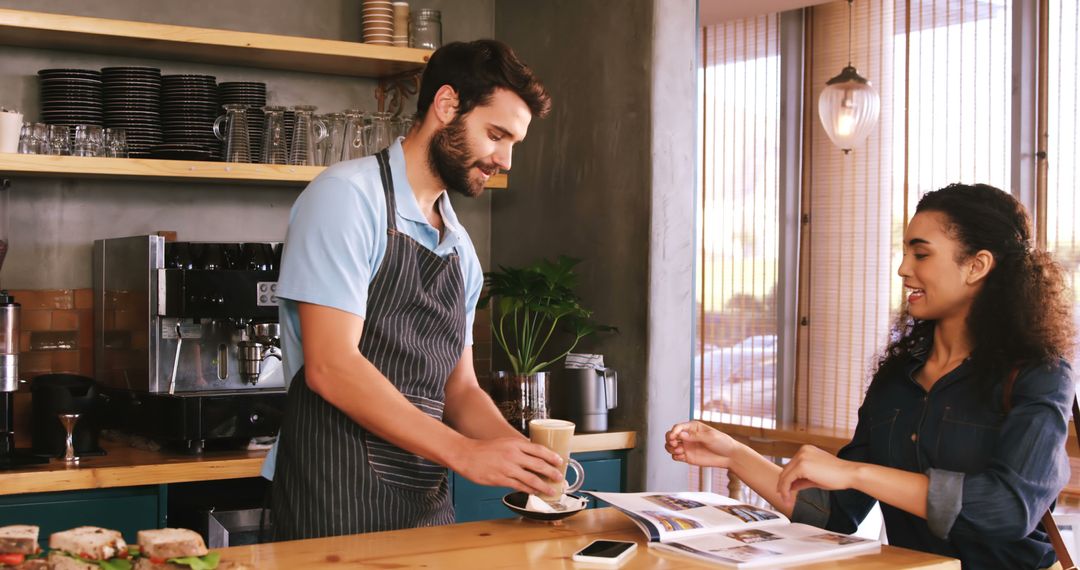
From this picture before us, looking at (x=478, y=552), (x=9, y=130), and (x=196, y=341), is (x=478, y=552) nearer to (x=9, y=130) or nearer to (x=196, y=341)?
(x=196, y=341)

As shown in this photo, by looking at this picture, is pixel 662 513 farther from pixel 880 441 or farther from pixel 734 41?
pixel 734 41

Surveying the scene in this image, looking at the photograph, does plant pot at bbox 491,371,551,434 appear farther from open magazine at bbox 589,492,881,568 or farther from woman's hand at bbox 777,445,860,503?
woman's hand at bbox 777,445,860,503

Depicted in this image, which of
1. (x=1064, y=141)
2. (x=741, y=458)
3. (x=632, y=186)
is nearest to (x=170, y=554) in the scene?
(x=741, y=458)

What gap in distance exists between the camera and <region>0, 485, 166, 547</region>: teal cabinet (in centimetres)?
262

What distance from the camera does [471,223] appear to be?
4.13 meters

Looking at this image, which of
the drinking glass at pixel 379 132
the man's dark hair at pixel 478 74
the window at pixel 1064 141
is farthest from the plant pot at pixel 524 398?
the window at pixel 1064 141

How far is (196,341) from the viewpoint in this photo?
310cm

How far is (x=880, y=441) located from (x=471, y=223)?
7.14 feet

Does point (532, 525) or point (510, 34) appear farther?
point (510, 34)

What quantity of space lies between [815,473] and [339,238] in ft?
3.04

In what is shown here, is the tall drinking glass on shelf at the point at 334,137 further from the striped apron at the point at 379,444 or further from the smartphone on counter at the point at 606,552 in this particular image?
the smartphone on counter at the point at 606,552

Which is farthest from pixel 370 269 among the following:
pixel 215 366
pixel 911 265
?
pixel 215 366

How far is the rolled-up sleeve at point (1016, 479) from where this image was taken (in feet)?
6.18

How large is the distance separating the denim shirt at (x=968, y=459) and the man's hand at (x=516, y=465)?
0.68m
